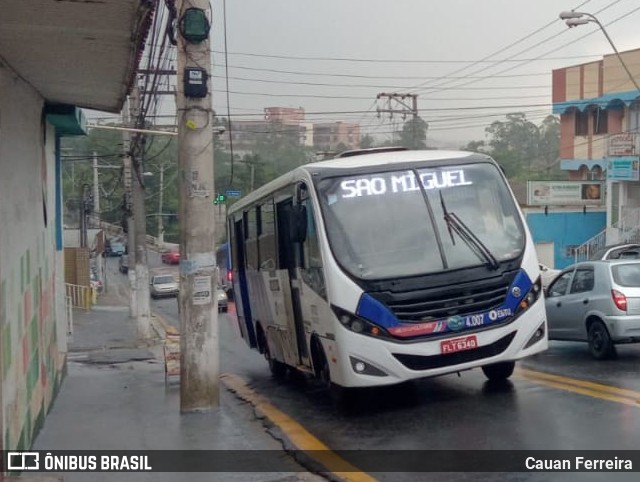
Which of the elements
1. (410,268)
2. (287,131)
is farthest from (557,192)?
(410,268)

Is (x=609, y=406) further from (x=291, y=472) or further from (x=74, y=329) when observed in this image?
(x=74, y=329)

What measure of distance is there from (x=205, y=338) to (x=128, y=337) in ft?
68.6

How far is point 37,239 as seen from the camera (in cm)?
1183

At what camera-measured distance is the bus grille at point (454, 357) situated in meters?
9.99

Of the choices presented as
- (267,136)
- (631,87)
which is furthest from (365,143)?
(631,87)

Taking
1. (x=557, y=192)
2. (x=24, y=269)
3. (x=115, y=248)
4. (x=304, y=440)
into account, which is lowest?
(x=115, y=248)

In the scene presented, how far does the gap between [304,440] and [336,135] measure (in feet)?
146

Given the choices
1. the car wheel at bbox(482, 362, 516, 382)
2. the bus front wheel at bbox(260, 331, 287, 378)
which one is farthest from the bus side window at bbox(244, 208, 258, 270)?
the car wheel at bbox(482, 362, 516, 382)

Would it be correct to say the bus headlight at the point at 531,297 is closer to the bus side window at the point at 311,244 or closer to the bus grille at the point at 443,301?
the bus grille at the point at 443,301

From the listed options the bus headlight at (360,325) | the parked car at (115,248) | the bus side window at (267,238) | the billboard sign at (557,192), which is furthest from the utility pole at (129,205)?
the parked car at (115,248)

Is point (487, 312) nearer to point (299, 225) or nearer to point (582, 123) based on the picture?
point (299, 225)

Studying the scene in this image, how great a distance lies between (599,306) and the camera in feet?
46.5

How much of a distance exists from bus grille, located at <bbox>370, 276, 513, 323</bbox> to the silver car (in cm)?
402

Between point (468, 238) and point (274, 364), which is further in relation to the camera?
point (274, 364)
